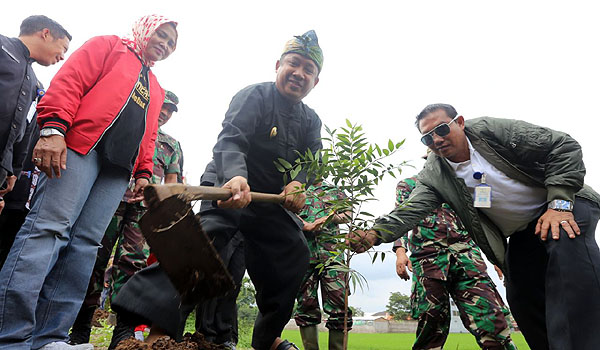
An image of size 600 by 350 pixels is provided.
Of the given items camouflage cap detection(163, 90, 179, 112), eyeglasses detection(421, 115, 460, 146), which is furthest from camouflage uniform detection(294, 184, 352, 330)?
camouflage cap detection(163, 90, 179, 112)

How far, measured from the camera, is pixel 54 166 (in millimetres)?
2387

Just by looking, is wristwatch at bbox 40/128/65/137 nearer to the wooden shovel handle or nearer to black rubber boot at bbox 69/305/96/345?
the wooden shovel handle

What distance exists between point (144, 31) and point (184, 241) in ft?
5.77

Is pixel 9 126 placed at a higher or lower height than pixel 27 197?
higher

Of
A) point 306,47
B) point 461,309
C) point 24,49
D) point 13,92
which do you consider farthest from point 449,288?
point 24,49

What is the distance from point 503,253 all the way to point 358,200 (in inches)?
63.1

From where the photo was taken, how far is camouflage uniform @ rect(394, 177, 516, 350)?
390cm

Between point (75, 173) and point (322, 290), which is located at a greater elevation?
point (75, 173)

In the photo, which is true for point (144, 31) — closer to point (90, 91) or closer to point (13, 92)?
point (90, 91)

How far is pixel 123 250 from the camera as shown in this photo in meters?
4.07

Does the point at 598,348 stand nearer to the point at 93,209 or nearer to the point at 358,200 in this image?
the point at 358,200

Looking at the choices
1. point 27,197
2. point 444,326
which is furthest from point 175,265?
point 444,326

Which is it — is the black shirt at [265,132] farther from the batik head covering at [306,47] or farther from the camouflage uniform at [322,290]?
the camouflage uniform at [322,290]

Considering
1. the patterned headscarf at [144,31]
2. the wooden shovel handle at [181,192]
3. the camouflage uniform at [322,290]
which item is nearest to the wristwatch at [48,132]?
the wooden shovel handle at [181,192]
